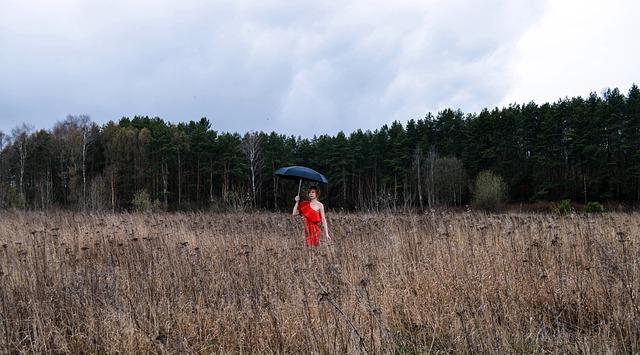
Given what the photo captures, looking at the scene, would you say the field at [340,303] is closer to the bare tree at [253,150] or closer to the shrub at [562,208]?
the shrub at [562,208]

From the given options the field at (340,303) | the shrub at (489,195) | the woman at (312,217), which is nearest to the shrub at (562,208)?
the field at (340,303)

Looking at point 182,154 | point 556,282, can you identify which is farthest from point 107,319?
point 182,154

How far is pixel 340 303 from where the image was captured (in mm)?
3352

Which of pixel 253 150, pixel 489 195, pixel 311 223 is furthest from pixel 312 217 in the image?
pixel 253 150

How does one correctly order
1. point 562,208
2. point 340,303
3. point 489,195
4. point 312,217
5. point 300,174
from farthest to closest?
point 489,195 → point 562,208 → point 300,174 → point 312,217 → point 340,303

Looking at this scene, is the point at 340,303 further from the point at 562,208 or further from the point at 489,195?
the point at 489,195

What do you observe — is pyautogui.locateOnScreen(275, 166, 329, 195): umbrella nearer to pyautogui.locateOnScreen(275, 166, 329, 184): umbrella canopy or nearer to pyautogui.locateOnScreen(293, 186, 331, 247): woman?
pyautogui.locateOnScreen(275, 166, 329, 184): umbrella canopy

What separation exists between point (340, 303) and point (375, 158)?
47877 mm

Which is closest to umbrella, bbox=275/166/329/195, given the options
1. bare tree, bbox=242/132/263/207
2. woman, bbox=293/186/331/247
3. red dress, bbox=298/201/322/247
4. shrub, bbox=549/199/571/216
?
woman, bbox=293/186/331/247

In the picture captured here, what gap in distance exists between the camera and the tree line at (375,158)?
3856 centimetres

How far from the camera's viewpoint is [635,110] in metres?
37.3

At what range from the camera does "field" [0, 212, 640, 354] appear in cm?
263

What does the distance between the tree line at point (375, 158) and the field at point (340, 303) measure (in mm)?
31795

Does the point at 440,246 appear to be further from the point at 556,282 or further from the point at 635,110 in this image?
the point at 635,110
